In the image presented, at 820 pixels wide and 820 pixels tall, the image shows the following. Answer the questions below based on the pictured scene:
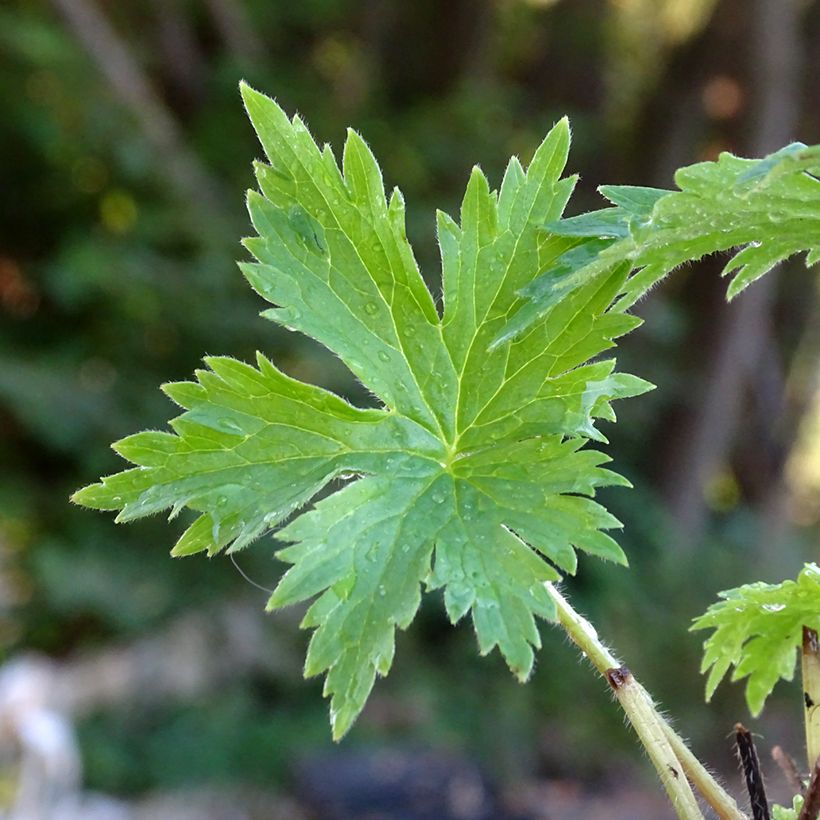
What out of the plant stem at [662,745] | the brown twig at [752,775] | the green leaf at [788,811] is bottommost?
the green leaf at [788,811]

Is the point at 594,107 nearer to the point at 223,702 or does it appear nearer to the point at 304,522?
the point at 223,702

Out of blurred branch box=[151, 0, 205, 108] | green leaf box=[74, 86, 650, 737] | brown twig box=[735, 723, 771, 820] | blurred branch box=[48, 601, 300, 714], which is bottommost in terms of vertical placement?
blurred branch box=[48, 601, 300, 714]

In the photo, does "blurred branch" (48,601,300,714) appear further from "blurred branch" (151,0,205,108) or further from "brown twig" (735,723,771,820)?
"brown twig" (735,723,771,820)

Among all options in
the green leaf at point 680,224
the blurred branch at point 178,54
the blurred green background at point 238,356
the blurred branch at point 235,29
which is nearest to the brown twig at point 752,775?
the green leaf at point 680,224

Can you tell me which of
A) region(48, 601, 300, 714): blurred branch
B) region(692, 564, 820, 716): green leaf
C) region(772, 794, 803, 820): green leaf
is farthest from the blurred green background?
region(772, 794, 803, 820): green leaf

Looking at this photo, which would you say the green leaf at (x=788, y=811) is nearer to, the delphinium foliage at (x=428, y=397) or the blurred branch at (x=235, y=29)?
the delphinium foliage at (x=428, y=397)

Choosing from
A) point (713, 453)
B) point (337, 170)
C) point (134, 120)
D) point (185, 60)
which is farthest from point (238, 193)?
point (337, 170)

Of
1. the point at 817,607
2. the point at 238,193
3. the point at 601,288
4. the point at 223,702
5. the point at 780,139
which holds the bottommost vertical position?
the point at 223,702
